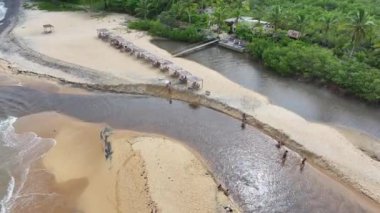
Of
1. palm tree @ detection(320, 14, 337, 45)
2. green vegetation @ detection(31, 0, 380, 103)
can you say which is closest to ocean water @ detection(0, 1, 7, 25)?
green vegetation @ detection(31, 0, 380, 103)

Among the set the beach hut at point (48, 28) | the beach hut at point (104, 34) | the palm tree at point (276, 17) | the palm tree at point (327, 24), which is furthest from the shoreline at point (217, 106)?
the palm tree at point (327, 24)

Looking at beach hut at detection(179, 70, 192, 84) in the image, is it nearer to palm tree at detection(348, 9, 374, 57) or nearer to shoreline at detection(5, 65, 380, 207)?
shoreline at detection(5, 65, 380, 207)

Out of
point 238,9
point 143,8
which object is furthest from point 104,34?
point 238,9

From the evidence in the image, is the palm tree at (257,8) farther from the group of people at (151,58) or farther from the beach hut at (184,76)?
the beach hut at (184,76)

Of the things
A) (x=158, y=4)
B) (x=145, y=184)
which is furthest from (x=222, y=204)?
(x=158, y=4)

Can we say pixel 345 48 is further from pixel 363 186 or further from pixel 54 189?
pixel 54 189

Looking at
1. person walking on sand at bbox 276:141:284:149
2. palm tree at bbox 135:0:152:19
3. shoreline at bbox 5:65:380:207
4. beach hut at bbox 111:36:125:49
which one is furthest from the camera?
palm tree at bbox 135:0:152:19
